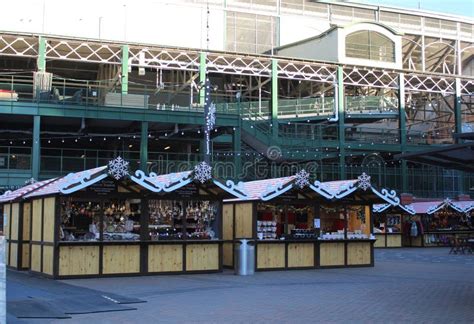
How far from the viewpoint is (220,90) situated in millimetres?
50031

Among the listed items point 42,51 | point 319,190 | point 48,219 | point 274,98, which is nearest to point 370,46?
point 274,98

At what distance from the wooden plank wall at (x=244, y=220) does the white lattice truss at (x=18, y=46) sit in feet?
76.5

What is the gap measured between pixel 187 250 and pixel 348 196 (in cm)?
641

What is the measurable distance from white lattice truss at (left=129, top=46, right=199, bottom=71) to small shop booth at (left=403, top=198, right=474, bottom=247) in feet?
54.0

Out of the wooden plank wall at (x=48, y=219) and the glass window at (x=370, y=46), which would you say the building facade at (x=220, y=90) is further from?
the wooden plank wall at (x=48, y=219)

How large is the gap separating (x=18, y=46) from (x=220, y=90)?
15.4 m

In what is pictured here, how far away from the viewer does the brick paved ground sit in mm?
10898

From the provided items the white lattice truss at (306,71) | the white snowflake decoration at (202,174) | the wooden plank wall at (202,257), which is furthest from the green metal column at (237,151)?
the white snowflake decoration at (202,174)

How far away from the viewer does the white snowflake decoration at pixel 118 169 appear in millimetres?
17812

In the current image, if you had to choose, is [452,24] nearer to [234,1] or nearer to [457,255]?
[234,1]

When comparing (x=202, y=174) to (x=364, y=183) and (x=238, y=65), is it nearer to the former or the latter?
(x=364, y=183)

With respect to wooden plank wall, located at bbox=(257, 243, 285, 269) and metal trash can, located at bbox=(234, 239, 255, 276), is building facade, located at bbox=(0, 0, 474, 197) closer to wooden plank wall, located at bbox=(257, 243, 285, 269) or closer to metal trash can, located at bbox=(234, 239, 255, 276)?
wooden plank wall, located at bbox=(257, 243, 285, 269)

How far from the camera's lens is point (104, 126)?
129 ft

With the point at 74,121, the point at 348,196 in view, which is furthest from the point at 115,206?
the point at 74,121
